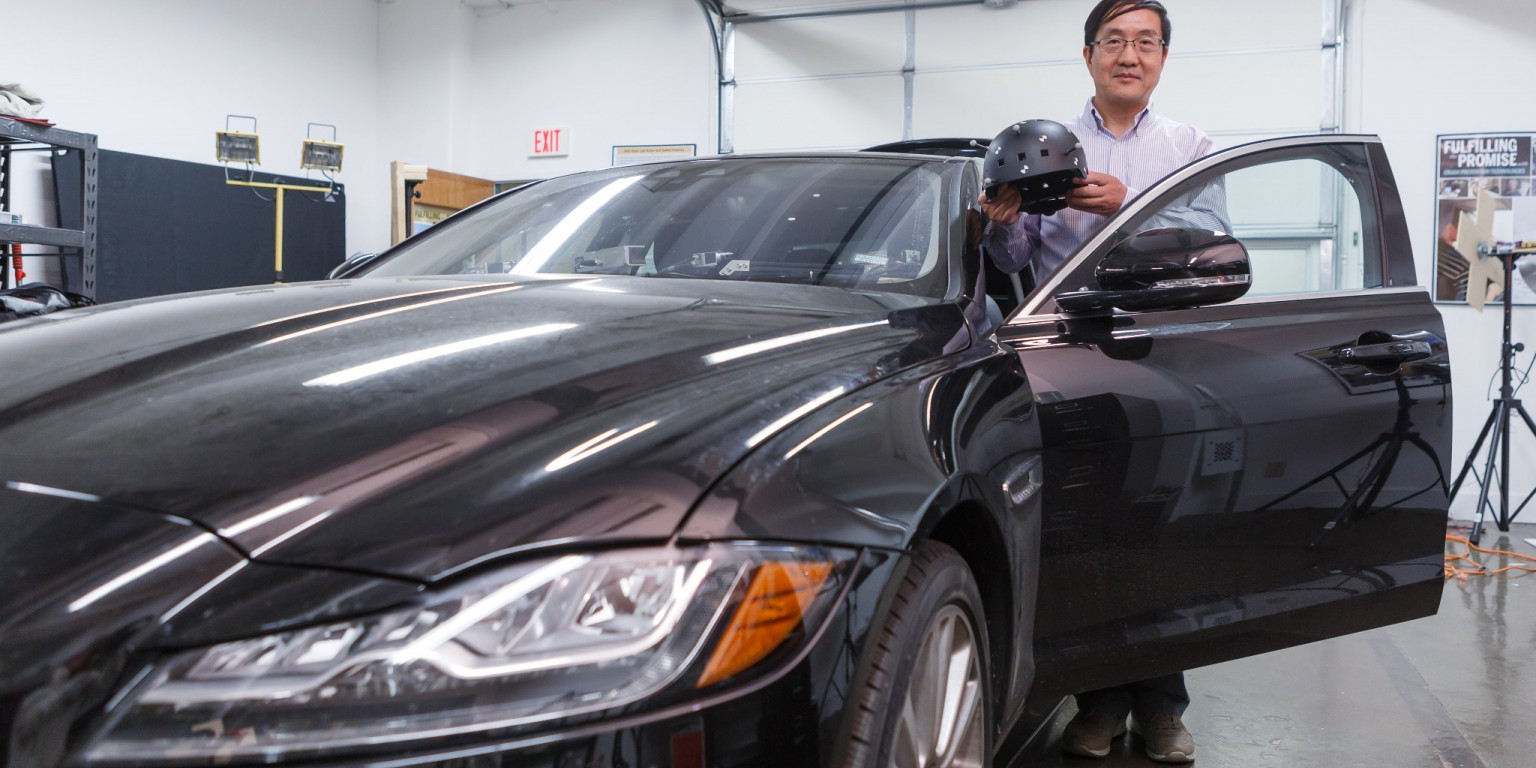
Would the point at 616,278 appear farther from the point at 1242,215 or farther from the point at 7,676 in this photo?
the point at 1242,215

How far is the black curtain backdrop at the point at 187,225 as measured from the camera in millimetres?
6980

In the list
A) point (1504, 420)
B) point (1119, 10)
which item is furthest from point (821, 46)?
point (1119, 10)

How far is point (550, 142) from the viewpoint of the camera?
8.62m

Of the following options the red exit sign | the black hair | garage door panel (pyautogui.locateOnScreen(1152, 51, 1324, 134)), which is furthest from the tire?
the red exit sign

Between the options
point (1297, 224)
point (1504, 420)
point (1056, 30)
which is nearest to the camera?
point (1504, 420)

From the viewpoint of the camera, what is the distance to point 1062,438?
5.18ft

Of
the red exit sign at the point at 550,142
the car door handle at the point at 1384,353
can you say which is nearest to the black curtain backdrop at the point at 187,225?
the red exit sign at the point at 550,142

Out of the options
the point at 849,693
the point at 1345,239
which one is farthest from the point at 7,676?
the point at 1345,239

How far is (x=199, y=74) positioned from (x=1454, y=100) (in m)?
7.63

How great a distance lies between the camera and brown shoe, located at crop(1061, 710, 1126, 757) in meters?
2.21

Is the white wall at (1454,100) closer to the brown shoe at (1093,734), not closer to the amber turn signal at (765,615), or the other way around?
the brown shoe at (1093,734)

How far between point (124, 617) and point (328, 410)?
24 cm

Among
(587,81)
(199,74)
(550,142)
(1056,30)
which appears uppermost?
(1056,30)

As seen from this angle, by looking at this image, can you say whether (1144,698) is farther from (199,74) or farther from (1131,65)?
(199,74)
